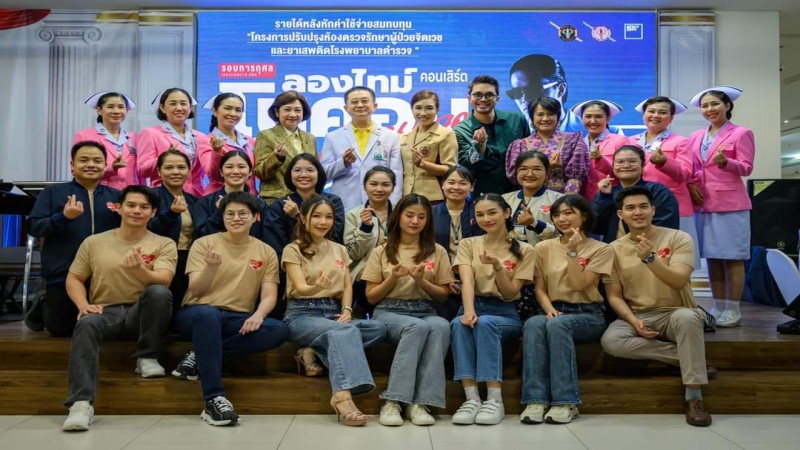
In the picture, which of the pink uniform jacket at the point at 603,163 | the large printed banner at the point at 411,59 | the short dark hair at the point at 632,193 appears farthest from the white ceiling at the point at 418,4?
the short dark hair at the point at 632,193

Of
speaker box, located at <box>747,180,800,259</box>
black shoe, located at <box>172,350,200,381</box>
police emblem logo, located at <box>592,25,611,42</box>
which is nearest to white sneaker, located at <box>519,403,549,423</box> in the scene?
black shoe, located at <box>172,350,200,381</box>

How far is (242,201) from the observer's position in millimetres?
3305

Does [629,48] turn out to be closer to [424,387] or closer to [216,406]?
[424,387]

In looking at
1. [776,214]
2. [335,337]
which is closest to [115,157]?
[335,337]

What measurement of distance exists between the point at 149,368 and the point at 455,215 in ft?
5.77

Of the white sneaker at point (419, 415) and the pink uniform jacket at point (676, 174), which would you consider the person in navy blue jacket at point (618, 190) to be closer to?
the pink uniform jacket at point (676, 174)

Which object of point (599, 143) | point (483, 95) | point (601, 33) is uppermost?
point (601, 33)

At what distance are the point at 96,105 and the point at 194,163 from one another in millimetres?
739

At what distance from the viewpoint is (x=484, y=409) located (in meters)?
2.93

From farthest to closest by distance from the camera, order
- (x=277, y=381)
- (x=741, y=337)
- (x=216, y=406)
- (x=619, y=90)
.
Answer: (x=619, y=90), (x=741, y=337), (x=277, y=381), (x=216, y=406)

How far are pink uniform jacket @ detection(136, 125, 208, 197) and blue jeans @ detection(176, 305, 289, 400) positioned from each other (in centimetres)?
120

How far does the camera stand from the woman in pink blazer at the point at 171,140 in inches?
161

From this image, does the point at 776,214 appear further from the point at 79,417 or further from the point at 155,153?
the point at 79,417

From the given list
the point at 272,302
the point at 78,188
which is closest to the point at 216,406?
the point at 272,302
